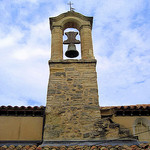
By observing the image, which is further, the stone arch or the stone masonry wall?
the stone arch

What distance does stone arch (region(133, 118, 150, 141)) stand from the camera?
24.2 feet

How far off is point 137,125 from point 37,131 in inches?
133

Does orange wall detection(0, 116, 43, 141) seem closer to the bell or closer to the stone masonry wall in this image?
the stone masonry wall

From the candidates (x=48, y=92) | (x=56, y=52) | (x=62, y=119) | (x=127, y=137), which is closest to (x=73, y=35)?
(x=56, y=52)

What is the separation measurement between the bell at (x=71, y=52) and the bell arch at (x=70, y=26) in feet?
0.89

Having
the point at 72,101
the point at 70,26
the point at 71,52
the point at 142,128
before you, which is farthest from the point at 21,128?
the point at 70,26

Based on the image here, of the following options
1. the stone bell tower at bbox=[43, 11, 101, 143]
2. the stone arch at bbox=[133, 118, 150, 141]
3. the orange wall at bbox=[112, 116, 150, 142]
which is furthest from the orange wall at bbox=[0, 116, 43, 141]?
the stone arch at bbox=[133, 118, 150, 141]

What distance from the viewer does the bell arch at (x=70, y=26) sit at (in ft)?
26.5

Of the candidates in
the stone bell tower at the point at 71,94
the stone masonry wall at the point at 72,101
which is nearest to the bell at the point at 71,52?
the stone bell tower at the point at 71,94

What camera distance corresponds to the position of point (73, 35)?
879 cm

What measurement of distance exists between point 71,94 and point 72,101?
25 cm

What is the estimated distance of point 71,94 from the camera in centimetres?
702

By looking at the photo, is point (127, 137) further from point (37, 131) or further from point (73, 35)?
point (73, 35)

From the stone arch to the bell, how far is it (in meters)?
3.26
